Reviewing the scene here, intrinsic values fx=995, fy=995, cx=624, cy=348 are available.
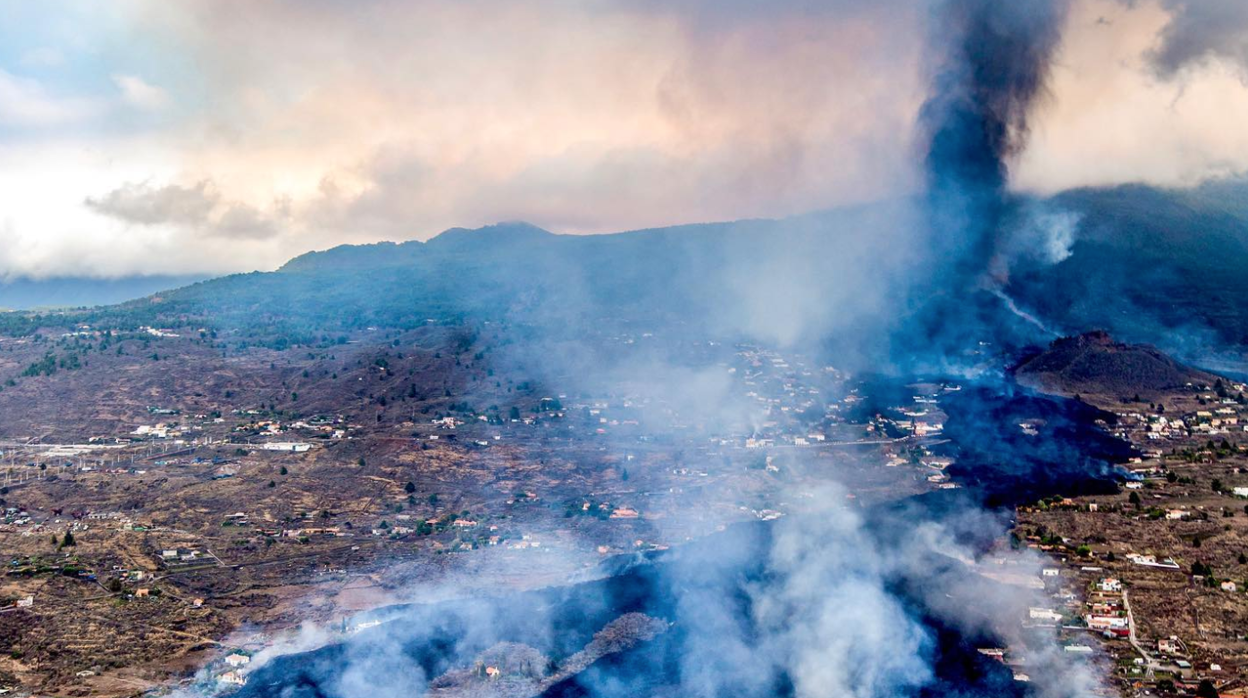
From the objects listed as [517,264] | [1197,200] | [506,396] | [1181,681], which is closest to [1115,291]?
[1197,200]

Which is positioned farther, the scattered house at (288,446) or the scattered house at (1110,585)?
the scattered house at (288,446)

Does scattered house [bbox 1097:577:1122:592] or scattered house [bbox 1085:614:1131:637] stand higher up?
scattered house [bbox 1097:577:1122:592]

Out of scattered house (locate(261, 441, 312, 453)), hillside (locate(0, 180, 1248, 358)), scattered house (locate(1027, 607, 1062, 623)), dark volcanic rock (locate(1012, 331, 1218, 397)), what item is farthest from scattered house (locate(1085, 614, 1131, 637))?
hillside (locate(0, 180, 1248, 358))

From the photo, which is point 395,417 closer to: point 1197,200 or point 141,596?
point 141,596

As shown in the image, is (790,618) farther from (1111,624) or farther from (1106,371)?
(1106,371)

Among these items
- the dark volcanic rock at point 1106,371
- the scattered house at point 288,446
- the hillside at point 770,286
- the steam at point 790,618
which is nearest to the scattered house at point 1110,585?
the steam at point 790,618

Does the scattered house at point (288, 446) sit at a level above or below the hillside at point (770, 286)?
below

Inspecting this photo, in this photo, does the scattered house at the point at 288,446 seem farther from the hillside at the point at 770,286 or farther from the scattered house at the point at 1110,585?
the scattered house at the point at 1110,585

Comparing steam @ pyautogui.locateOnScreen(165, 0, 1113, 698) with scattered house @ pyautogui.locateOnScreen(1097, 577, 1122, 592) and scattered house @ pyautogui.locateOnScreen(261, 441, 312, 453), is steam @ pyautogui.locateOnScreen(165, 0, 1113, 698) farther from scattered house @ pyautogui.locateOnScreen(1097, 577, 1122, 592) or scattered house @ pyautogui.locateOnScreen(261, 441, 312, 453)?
scattered house @ pyautogui.locateOnScreen(261, 441, 312, 453)
